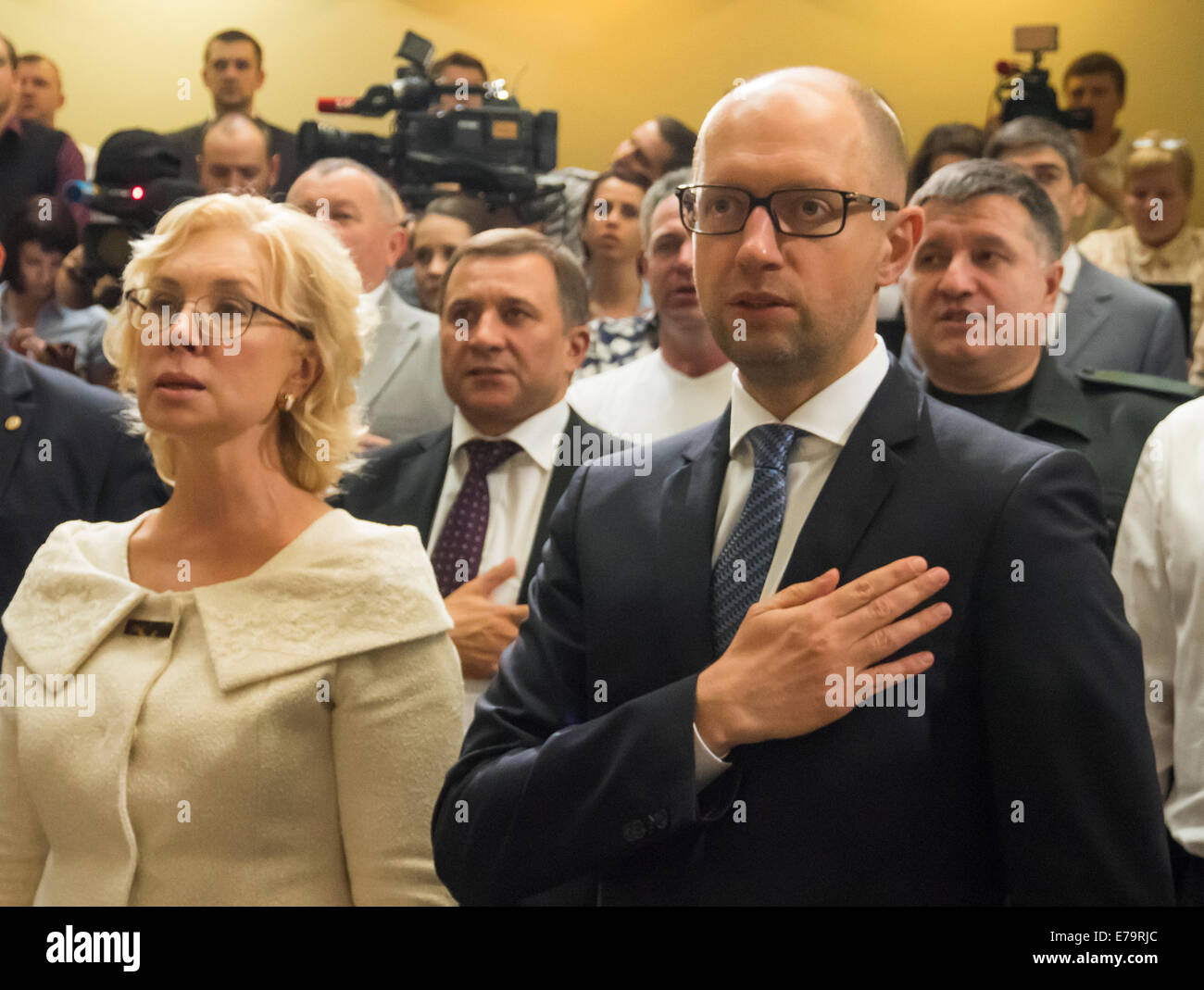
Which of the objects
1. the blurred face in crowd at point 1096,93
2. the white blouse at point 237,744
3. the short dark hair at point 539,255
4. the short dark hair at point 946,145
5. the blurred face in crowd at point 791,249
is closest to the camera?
the blurred face in crowd at point 791,249

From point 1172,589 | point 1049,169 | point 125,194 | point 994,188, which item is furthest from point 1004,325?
point 125,194

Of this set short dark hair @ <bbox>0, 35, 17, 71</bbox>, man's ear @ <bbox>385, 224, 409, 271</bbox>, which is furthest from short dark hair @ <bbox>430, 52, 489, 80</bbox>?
short dark hair @ <bbox>0, 35, 17, 71</bbox>

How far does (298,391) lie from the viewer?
5.22 ft

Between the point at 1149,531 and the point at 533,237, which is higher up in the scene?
the point at 533,237

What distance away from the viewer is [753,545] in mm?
1217

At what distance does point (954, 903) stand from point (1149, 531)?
29.3 inches

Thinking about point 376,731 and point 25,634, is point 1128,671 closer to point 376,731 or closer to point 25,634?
point 376,731

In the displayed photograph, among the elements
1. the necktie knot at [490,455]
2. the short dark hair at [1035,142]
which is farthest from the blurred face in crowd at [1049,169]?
the necktie knot at [490,455]

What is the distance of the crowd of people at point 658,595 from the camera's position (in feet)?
3.68

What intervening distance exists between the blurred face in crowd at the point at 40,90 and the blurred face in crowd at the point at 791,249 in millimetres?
3725

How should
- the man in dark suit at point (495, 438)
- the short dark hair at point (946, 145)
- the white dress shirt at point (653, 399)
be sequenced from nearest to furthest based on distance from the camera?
the man in dark suit at point (495, 438)
the white dress shirt at point (653, 399)
the short dark hair at point (946, 145)

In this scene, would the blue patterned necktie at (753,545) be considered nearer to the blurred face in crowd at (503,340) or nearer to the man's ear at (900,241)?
the man's ear at (900,241)

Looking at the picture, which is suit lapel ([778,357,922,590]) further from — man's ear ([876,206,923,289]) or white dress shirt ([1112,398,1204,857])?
white dress shirt ([1112,398,1204,857])

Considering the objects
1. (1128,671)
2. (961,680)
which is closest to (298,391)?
(961,680)
